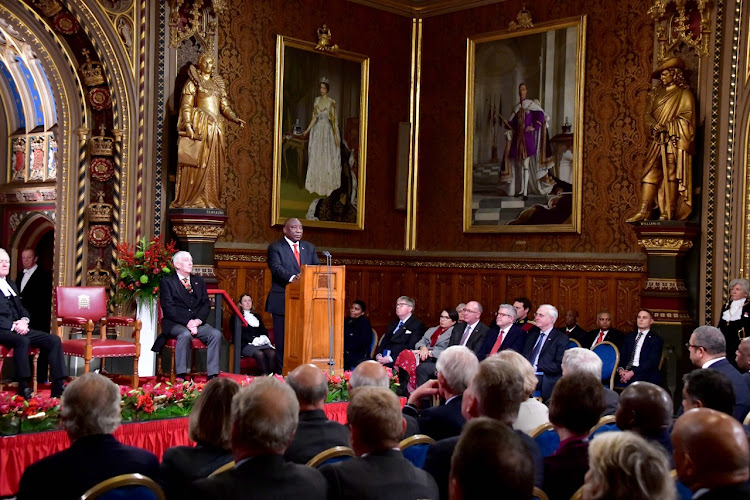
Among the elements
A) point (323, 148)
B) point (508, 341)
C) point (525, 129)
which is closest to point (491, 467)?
point (508, 341)

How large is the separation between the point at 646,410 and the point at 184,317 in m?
5.74

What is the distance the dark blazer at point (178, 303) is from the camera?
8.73 metres

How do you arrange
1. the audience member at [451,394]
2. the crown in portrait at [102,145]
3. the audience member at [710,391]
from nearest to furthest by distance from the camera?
the audience member at [710,391] < the audience member at [451,394] < the crown in portrait at [102,145]

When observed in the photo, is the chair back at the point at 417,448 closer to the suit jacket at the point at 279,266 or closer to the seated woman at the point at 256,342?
the suit jacket at the point at 279,266

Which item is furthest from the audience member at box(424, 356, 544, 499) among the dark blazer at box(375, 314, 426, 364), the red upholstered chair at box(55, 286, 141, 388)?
the dark blazer at box(375, 314, 426, 364)

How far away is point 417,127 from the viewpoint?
43.7 ft

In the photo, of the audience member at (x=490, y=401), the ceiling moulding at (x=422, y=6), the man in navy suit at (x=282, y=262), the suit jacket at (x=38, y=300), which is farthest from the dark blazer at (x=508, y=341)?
the audience member at (x=490, y=401)

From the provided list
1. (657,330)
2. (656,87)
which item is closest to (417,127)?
(656,87)

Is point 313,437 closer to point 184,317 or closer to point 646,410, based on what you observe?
point 646,410

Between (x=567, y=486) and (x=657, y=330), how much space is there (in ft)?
23.9

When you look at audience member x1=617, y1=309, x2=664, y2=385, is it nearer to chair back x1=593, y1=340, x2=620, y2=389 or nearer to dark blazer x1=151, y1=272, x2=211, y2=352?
chair back x1=593, y1=340, x2=620, y2=389

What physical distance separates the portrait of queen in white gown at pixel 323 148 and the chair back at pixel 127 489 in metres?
9.14

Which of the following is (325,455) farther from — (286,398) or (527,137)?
(527,137)

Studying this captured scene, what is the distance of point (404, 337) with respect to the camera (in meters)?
10.5
